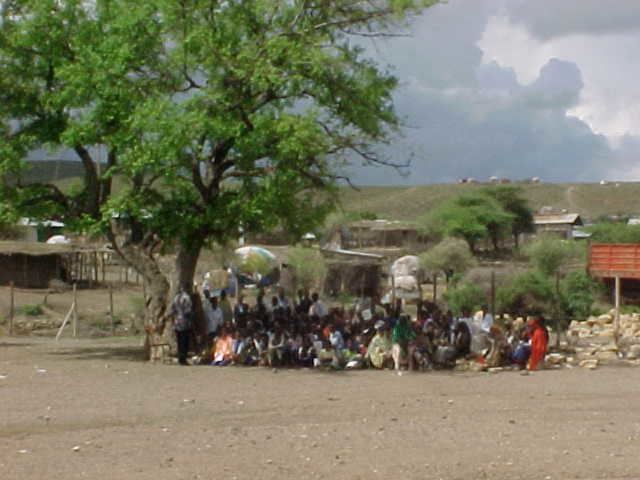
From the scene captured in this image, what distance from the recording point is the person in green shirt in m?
19.7

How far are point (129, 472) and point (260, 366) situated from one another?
31.5ft

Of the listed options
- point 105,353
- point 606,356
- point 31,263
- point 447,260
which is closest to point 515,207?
point 447,260

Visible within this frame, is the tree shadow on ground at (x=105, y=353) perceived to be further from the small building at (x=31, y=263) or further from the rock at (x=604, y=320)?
the small building at (x=31, y=263)

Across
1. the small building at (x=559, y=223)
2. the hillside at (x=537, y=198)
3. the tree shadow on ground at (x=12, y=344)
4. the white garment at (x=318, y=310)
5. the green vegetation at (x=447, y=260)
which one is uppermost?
the hillside at (x=537, y=198)

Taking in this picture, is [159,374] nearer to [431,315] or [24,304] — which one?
[431,315]

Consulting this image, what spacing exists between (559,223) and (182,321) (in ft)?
185

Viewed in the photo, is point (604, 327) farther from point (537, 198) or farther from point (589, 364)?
point (537, 198)

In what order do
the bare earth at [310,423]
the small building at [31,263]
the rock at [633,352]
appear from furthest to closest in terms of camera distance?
the small building at [31,263]
the rock at [633,352]
the bare earth at [310,423]

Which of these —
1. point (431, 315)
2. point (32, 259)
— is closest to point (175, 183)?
point (431, 315)

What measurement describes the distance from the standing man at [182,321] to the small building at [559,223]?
167 ft

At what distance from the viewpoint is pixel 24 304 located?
3791 cm

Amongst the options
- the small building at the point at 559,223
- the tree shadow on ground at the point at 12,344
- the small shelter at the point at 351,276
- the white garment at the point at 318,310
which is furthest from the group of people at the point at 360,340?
the small building at the point at 559,223

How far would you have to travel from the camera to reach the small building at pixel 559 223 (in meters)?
70.2

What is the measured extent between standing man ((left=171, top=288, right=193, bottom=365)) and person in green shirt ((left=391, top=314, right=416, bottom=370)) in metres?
4.04
